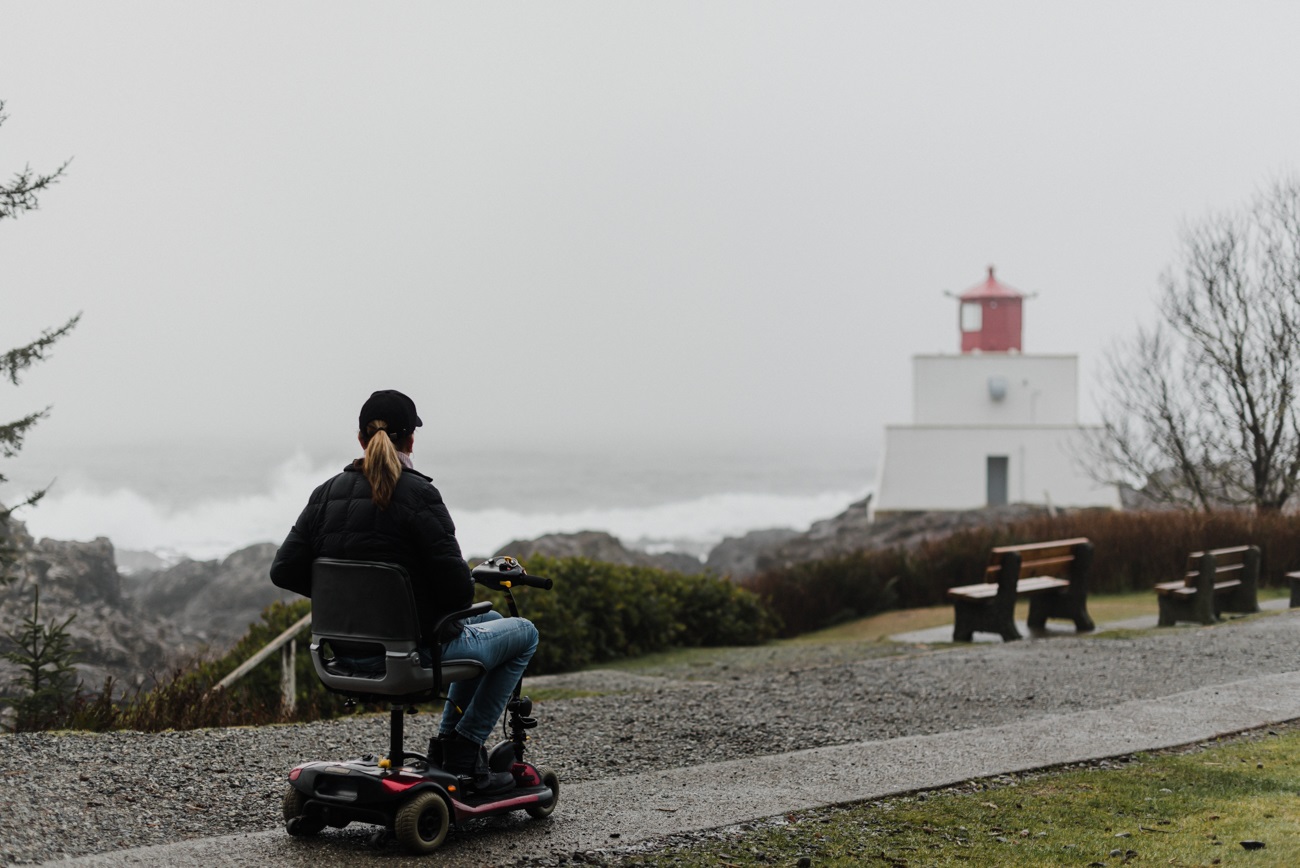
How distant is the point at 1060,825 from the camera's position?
5.32 m

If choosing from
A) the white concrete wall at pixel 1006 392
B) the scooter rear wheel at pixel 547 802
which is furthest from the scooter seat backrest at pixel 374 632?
the white concrete wall at pixel 1006 392

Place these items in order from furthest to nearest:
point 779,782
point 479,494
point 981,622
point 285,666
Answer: point 479,494 < point 981,622 < point 285,666 < point 779,782

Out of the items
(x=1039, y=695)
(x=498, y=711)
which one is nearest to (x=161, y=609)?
(x=1039, y=695)

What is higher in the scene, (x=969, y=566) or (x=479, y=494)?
(x=479, y=494)

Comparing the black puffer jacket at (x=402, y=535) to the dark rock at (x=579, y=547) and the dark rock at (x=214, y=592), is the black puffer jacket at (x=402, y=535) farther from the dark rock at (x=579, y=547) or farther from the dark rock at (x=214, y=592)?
the dark rock at (x=214, y=592)

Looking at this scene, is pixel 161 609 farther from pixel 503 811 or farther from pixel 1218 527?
pixel 503 811

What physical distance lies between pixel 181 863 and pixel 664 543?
72208mm

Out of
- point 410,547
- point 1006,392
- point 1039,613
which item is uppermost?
point 1006,392

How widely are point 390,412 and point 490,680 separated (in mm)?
1127

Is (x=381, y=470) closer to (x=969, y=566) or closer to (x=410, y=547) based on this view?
(x=410, y=547)

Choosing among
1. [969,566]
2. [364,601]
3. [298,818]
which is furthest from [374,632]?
[969,566]

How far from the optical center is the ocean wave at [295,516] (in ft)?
232

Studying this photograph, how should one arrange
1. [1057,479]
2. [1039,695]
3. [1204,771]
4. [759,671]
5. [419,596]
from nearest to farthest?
[419,596] < [1204,771] < [1039,695] < [759,671] < [1057,479]

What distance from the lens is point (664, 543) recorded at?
7662 cm
